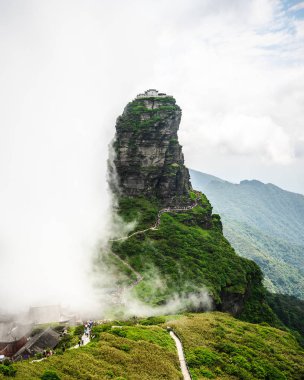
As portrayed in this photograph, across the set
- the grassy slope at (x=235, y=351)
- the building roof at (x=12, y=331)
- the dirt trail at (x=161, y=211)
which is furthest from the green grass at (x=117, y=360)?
the dirt trail at (x=161, y=211)

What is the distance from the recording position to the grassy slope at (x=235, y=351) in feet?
166

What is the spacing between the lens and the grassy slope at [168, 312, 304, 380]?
50625 mm

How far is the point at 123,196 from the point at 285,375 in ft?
314

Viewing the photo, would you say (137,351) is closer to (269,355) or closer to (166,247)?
(269,355)

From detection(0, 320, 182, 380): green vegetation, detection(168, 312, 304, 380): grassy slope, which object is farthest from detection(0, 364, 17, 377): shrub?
detection(168, 312, 304, 380): grassy slope

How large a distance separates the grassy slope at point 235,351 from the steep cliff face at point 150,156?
243 ft

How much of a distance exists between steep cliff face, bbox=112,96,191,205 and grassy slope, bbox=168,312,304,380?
243ft

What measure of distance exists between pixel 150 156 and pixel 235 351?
315ft

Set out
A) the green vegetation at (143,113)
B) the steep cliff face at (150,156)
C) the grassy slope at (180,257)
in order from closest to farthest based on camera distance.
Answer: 1. the grassy slope at (180,257)
2. the steep cliff face at (150,156)
3. the green vegetation at (143,113)

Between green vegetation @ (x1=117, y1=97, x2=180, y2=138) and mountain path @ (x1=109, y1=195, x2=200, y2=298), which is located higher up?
green vegetation @ (x1=117, y1=97, x2=180, y2=138)

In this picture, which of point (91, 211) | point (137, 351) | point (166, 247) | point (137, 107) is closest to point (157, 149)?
point (137, 107)

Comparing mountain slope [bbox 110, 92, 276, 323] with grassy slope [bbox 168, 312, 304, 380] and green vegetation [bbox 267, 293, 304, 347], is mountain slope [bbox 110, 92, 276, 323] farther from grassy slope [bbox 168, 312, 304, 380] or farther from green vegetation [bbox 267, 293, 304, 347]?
green vegetation [bbox 267, 293, 304, 347]

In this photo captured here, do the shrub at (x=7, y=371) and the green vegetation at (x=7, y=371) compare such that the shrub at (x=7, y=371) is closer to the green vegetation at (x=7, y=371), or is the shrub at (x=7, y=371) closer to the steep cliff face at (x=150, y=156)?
the green vegetation at (x=7, y=371)

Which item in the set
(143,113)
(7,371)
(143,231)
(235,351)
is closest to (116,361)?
(7,371)
